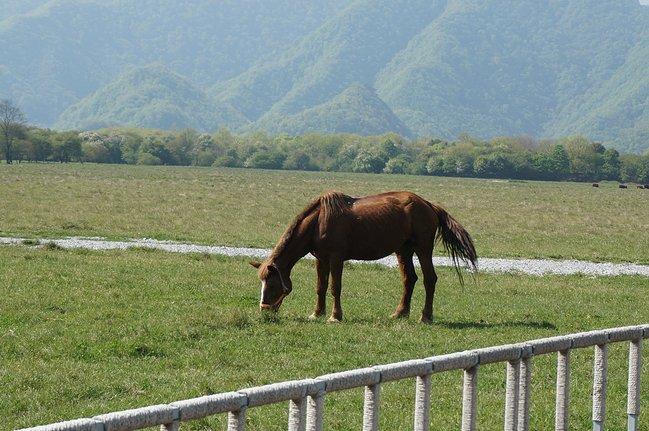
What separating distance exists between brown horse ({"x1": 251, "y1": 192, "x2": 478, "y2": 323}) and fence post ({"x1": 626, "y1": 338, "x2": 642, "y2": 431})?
7.98 meters

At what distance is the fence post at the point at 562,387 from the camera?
8234 millimetres

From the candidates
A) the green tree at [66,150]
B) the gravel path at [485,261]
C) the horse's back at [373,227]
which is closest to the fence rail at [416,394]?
the horse's back at [373,227]

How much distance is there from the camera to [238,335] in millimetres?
15250

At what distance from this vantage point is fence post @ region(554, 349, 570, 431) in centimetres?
823

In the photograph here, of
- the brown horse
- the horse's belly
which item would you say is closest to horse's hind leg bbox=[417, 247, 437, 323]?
the brown horse

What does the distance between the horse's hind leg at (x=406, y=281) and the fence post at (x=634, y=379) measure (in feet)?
27.3

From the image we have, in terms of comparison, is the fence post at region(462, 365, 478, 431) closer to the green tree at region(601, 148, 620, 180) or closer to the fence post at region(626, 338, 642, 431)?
the fence post at region(626, 338, 642, 431)

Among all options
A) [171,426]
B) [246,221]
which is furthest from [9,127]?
[171,426]

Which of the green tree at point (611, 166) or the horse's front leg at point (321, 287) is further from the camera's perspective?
the green tree at point (611, 166)

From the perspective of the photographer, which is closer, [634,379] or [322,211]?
[634,379]

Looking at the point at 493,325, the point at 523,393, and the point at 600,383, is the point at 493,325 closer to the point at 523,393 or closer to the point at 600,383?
the point at 600,383

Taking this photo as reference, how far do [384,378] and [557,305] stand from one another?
14.5m

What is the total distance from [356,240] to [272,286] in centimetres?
179

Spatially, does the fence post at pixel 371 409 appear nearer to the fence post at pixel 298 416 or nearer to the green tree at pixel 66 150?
the fence post at pixel 298 416
